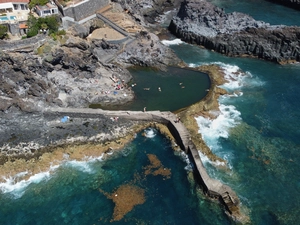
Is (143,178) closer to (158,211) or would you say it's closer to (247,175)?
(158,211)

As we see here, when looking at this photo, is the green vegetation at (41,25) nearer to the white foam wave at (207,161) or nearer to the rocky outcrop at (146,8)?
the rocky outcrop at (146,8)

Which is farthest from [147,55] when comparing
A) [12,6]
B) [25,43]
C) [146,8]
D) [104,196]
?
[104,196]

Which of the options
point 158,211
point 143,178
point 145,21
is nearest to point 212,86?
point 143,178

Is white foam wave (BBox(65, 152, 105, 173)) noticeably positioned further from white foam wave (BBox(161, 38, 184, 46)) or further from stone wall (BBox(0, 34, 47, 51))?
white foam wave (BBox(161, 38, 184, 46))

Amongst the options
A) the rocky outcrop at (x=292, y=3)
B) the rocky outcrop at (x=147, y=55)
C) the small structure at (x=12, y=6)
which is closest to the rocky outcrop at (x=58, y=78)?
the rocky outcrop at (x=147, y=55)

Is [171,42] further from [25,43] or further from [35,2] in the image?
[25,43]

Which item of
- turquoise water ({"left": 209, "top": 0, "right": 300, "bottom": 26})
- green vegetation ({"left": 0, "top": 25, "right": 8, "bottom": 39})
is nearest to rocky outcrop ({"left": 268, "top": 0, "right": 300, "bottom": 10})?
turquoise water ({"left": 209, "top": 0, "right": 300, "bottom": 26})
